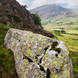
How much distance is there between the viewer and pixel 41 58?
17.6m

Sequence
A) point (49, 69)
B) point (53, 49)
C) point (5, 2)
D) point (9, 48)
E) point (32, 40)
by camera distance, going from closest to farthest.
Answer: point (49, 69), point (53, 49), point (32, 40), point (9, 48), point (5, 2)

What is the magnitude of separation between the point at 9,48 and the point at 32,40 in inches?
317

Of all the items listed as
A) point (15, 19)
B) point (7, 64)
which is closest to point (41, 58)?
point (7, 64)

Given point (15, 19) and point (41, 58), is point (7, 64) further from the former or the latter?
point (15, 19)

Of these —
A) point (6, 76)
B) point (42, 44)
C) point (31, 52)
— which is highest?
point (42, 44)

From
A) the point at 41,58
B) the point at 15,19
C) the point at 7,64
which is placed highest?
the point at 15,19

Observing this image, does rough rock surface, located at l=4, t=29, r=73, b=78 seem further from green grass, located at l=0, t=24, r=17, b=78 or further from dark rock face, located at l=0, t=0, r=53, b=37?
dark rock face, located at l=0, t=0, r=53, b=37

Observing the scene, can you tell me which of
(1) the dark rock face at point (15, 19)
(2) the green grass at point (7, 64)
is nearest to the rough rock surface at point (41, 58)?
(2) the green grass at point (7, 64)

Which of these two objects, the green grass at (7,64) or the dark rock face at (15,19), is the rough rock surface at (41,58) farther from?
the dark rock face at (15,19)

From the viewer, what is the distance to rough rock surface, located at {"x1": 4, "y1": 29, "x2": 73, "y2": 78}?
16.2 m

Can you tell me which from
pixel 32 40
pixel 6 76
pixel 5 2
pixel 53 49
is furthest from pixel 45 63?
pixel 5 2

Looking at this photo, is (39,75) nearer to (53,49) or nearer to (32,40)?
(53,49)

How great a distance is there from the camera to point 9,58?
2258cm

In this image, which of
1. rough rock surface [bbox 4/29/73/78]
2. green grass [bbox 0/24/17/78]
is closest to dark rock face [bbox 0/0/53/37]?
green grass [bbox 0/24/17/78]
